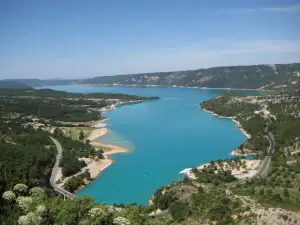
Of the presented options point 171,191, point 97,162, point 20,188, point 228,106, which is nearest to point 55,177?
point 97,162

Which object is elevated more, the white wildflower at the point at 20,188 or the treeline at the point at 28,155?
the white wildflower at the point at 20,188

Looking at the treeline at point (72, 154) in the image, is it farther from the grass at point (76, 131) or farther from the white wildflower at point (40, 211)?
the white wildflower at point (40, 211)

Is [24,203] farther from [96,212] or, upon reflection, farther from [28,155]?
[28,155]

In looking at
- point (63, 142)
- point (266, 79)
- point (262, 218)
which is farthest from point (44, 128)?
point (266, 79)

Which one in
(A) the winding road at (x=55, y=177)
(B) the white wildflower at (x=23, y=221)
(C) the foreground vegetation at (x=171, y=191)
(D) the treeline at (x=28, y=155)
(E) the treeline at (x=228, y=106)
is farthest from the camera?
(E) the treeline at (x=228, y=106)

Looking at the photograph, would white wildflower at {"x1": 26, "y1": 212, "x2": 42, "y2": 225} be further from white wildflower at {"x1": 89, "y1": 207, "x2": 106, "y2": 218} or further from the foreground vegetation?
white wildflower at {"x1": 89, "y1": 207, "x2": 106, "y2": 218}

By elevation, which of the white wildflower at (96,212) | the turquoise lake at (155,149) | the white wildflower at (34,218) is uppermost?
the white wildflower at (34,218)

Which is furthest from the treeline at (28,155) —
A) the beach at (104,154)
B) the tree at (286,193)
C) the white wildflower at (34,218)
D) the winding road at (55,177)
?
the tree at (286,193)

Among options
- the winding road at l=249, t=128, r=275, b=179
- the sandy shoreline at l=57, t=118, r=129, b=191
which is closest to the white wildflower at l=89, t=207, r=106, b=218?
the sandy shoreline at l=57, t=118, r=129, b=191
